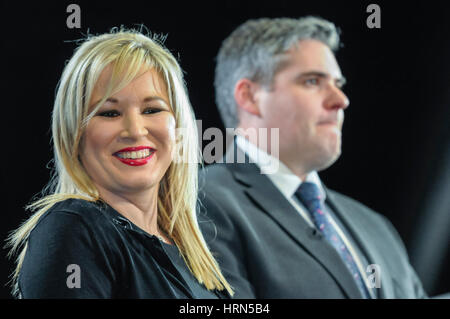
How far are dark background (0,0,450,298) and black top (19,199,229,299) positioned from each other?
35cm

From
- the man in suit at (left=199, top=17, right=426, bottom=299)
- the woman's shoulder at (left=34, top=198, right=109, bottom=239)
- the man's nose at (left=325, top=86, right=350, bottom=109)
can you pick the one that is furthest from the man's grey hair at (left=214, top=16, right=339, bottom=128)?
the woman's shoulder at (left=34, top=198, right=109, bottom=239)

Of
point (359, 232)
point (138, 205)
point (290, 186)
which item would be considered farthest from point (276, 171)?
point (138, 205)

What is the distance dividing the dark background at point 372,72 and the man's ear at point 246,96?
0.13m

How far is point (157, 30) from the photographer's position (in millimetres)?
1221

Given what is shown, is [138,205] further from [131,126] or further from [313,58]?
[313,58]

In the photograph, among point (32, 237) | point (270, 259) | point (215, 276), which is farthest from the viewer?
point (270, 259)

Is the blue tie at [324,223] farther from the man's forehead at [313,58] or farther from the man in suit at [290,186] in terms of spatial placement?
the man's forehead at [313,58]

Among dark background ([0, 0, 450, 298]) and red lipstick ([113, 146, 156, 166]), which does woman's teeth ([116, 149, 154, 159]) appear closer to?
red lipstick ([113, 146, 156, 166])

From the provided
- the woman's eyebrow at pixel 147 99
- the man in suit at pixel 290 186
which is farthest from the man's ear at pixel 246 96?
the woman's eyebrow at pixel 147 99

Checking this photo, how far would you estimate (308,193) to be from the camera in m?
1.58

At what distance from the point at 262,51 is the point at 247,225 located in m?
0.52

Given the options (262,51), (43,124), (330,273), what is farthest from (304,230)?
(43,124)

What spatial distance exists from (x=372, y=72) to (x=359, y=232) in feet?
1.57
